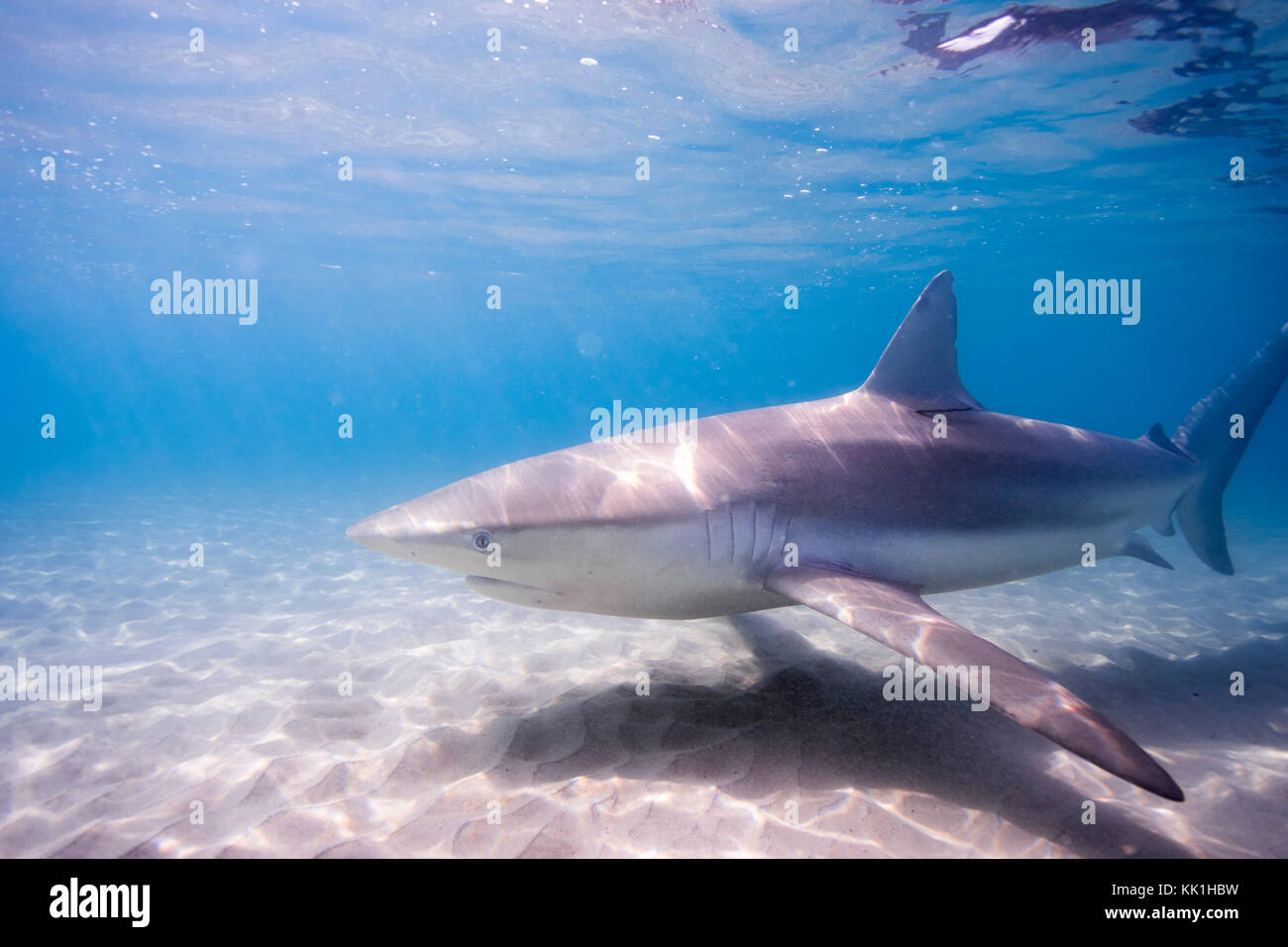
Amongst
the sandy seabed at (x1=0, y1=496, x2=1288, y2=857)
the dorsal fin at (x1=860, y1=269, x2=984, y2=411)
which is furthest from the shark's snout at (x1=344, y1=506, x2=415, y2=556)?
the dorsal fin at (x1=860, y1=269, x2=984, y2=411)

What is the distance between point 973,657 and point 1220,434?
233 inches

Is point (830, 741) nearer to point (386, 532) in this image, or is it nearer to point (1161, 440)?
point (386, 532)

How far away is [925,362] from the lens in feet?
17.4

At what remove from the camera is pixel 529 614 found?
8.05 metres

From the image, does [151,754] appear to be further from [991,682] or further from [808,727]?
[991,682]

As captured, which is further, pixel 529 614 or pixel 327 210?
pixel 327 210

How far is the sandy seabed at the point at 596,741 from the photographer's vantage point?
3145 millimetres

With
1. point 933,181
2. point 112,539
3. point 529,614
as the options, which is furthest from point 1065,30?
point 112,539

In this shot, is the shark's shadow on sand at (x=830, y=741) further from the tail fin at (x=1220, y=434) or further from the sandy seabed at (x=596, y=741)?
the tail fin at (x=1220, y=434)

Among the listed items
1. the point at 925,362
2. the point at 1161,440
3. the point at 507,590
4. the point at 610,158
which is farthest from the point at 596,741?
the point at 610,158

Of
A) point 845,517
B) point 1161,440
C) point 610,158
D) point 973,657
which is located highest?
point 610,158

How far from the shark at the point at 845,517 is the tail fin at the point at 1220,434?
30.3 inches

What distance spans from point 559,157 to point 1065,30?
46.5ft

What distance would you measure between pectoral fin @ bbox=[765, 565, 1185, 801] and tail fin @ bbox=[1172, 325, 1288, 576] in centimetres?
478
